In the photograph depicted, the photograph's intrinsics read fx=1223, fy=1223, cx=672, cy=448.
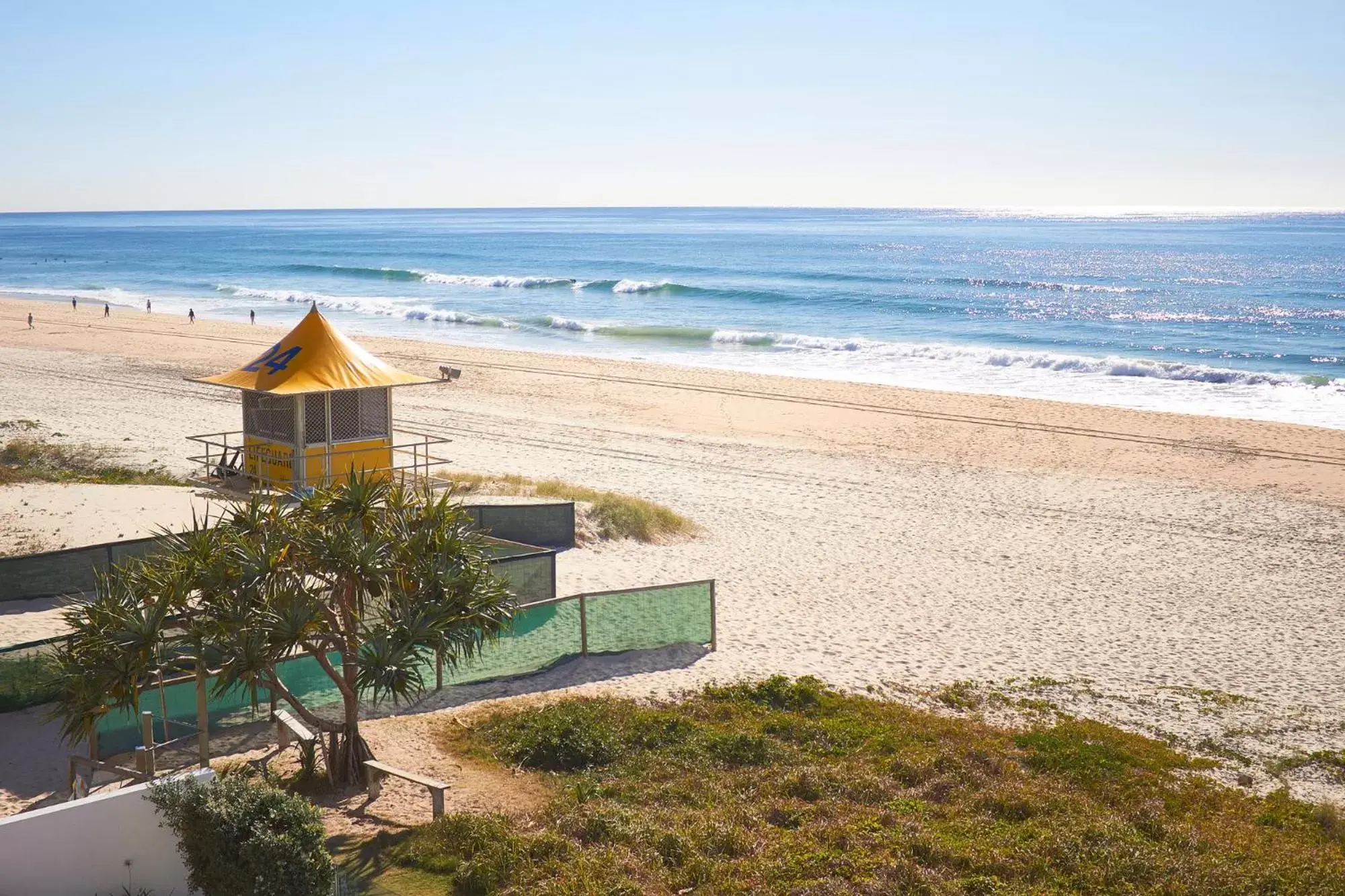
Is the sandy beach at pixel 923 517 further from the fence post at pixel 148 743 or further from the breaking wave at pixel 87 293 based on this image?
the breaking wave at pixel 87 293

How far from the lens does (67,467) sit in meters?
22.5

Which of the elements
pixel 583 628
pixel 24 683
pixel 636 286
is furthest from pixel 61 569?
pixel 636 286

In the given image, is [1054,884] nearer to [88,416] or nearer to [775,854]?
[775,854]

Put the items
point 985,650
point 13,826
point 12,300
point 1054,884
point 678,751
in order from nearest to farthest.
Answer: point 13,826
point 1054,884
point 678,751
point 985,650
point 12,300

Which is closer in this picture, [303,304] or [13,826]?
[13,826]

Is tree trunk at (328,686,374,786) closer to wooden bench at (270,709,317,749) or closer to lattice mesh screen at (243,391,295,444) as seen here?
wooden bench at (270,709,317,749)

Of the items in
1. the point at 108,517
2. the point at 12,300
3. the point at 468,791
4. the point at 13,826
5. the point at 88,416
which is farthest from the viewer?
the point at 12,300

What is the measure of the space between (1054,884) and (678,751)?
3792 mm

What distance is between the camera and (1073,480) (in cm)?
2536

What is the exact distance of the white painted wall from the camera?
755 centimetres

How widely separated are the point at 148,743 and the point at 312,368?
345 inches

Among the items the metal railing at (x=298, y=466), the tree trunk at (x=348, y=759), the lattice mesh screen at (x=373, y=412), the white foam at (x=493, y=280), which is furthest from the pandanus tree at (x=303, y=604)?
the white foam at (x=493, y=280)

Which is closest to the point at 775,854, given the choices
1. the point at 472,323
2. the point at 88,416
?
the point at 88,416

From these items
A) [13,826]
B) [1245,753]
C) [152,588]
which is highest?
[152,588]
